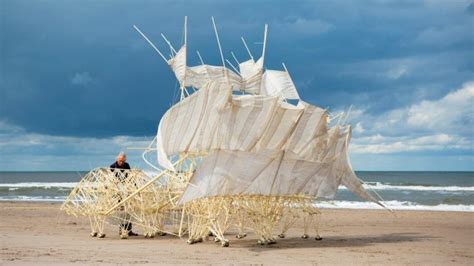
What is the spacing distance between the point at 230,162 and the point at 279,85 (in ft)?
9.68

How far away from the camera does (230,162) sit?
13078mm

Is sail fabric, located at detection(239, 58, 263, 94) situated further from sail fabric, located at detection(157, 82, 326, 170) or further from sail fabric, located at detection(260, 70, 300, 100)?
sail fabric, located at detection(157, 82, 326, 170)

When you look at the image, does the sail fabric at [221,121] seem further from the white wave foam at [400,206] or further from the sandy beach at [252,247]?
the white wave foam at [400,206]

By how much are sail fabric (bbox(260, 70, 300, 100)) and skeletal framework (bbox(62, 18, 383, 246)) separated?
24mm

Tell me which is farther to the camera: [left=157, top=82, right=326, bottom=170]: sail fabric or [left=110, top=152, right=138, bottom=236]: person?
[left=110, top=152, right=138, bottom=236]: person

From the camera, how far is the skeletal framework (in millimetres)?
12906

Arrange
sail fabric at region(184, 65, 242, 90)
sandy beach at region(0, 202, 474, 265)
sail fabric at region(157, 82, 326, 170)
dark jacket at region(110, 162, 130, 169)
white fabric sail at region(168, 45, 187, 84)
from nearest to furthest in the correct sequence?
1. sandy beach at region(0, 202, 474, 265)
2. sail fabric at region(157, 82, 326, 170)
3. white fabric sail at region(168, 45, 187, 84)
4. sail fabric at region(184, 65, 242, 90)
5. dark jacket at region(110, 162, 130, 169)

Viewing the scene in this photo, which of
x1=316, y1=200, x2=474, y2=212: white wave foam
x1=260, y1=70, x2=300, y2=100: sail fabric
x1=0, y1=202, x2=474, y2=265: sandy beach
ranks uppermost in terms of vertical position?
x1=260, y1=70, x2=300, y2=100: sail fabric

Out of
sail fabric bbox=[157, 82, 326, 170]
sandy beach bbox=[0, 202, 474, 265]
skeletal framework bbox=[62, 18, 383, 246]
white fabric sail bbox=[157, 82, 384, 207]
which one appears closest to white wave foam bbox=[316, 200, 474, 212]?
sandy beach bbox=[0, 202, 474, 265]

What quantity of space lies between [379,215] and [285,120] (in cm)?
1355

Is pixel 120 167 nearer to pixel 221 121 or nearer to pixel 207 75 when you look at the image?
pixel 207 75

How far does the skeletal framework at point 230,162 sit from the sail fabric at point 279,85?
24 millimetres

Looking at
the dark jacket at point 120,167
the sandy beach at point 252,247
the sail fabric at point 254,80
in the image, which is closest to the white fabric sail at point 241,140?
the sandy beach at point 252,247

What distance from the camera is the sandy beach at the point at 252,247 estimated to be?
12.3 m
